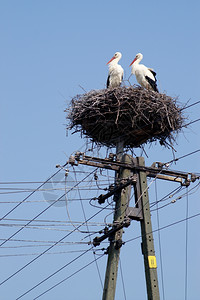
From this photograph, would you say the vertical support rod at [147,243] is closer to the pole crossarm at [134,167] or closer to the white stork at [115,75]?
the pole crossarm at [134,167]

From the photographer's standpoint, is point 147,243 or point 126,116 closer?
point 147,243

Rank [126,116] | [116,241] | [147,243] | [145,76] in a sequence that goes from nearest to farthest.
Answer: [147,243] → [116,241] → [126,116] → [145,76]

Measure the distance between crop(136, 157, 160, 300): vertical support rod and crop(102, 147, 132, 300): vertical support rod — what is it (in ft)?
0.71

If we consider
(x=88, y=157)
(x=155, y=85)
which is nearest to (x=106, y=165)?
(x=88, y=157)

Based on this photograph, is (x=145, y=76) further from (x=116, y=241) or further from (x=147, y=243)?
(x=147, y=243)

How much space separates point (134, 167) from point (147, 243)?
1.23 metres

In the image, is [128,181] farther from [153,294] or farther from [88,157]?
[153,294]

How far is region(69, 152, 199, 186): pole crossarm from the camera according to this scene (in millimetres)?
8789

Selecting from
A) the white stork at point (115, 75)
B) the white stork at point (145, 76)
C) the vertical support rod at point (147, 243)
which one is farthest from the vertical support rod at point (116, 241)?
the white stork at point (115, 75)

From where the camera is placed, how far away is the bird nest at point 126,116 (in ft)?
32.7

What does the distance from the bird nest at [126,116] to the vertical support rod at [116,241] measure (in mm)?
747

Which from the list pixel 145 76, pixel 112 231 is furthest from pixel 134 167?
pixel 145 76

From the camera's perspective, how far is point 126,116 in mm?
10016

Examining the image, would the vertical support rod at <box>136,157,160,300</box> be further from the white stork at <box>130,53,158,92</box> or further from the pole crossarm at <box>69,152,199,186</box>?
the white stork at <box>130,53,158,92</box>
